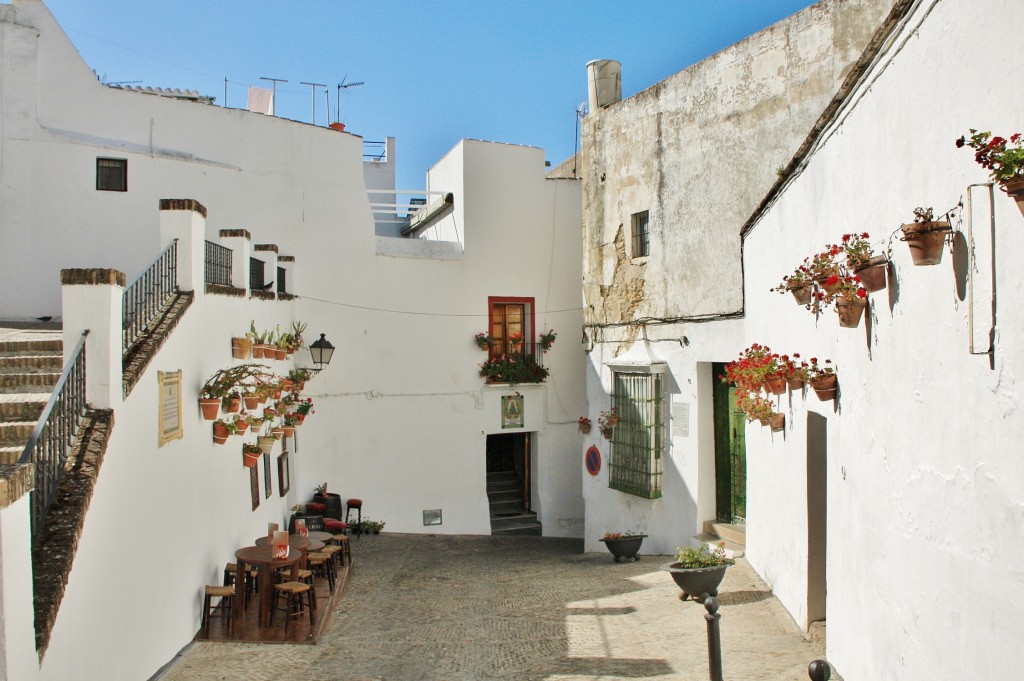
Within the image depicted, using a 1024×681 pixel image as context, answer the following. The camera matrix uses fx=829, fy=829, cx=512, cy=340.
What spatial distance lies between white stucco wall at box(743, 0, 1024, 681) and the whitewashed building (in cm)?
474

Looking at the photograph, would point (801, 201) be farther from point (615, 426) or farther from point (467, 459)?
point (467, 459)

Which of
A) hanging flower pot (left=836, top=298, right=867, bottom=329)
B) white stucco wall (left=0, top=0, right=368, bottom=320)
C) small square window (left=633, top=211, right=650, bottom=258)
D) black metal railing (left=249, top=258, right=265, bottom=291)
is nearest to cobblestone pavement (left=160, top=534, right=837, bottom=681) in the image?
hanging flower pot (left=836, top=298, right=867, bottom=329)

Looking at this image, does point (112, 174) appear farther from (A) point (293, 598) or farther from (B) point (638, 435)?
(B) point (638, 435)

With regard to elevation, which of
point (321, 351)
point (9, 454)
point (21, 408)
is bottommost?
point (9, 454)

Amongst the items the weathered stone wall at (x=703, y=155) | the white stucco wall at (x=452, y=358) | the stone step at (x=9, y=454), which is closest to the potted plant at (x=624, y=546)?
the weathered stone wall at (x=703, y=155)

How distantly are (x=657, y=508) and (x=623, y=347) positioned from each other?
8.74 ft

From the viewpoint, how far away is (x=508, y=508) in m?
17.2

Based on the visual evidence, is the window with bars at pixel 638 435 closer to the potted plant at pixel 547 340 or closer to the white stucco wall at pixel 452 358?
the potted plant at pixel 547 340

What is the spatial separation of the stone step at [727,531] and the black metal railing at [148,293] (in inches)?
287

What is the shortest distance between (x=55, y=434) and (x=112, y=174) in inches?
336

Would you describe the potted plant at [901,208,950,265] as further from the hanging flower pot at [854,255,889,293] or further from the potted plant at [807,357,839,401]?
the potted plant at [807,357,839,401]

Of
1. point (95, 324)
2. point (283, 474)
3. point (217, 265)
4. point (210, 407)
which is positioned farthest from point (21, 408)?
point (283, 474)

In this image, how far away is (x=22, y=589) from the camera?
415 centimetres

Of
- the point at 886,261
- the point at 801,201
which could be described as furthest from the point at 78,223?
the point at 886,261
